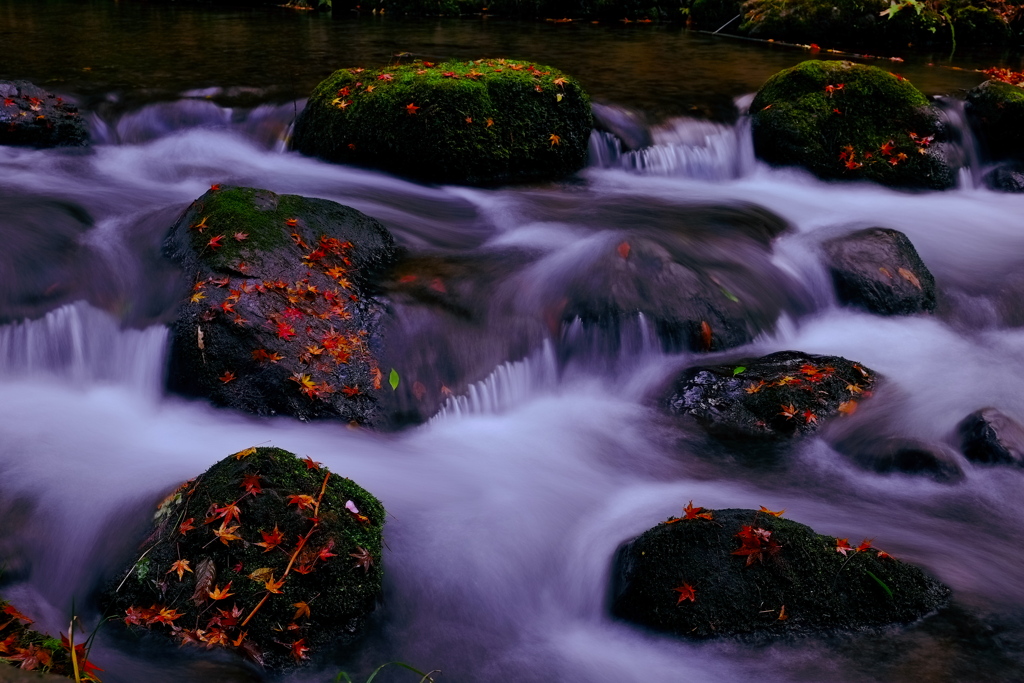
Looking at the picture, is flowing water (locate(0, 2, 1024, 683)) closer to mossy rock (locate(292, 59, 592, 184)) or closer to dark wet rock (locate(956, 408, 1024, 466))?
dark wet rock (locate(956, 408, 1024, 466))

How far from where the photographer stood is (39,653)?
2.63 metres

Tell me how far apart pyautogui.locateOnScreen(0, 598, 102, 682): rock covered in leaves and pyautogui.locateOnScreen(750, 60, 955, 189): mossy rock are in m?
8.27

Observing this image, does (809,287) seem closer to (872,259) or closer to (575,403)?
(872,259)

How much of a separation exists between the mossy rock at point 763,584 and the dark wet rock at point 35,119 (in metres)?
7.39

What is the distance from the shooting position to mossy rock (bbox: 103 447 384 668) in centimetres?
314

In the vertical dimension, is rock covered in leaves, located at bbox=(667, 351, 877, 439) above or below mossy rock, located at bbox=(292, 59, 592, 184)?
below

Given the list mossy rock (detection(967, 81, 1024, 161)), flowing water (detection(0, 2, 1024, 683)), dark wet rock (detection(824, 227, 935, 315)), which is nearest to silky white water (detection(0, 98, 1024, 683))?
flowing water (detection(0, 2, 1024, 683))

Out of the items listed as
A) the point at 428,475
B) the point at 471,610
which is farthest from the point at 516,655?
the point at 428,475

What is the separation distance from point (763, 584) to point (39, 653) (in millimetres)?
2663

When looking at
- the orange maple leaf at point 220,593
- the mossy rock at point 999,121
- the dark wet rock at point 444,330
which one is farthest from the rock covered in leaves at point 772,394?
the mossy rock at point 999,121

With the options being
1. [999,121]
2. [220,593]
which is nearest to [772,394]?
[220,593]

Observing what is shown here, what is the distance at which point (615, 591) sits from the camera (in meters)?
3.68

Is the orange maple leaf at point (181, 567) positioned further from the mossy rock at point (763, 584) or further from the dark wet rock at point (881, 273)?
the dark wet rock at point (881, 273)

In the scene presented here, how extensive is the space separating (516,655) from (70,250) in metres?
4.39
